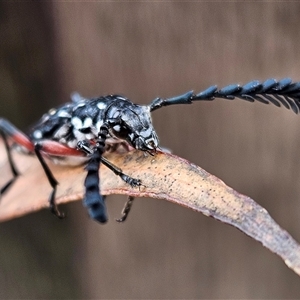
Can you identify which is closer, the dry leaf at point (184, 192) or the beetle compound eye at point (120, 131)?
the dry leaf at point (184, 192)

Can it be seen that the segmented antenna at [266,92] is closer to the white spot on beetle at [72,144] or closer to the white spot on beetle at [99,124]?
the white spot on beetle at [99,124]

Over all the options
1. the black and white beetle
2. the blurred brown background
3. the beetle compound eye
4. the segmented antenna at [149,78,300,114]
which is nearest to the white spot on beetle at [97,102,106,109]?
the black and white beetle

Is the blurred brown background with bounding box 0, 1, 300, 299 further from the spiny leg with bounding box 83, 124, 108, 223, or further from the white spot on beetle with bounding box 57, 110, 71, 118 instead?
the spiny leg with bounding box 83, 124, 108, 223

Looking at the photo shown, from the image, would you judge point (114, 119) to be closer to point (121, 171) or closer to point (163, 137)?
point (121, 171)

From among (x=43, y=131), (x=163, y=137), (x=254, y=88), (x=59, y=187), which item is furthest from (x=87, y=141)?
(x=163, y=137)

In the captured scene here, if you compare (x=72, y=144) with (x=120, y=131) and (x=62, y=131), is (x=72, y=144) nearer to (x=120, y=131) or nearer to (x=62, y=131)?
(x=62, y=131)

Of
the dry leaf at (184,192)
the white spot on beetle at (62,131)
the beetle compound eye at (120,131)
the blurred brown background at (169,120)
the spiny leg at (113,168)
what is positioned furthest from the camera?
the blurred brown background at (169,120)

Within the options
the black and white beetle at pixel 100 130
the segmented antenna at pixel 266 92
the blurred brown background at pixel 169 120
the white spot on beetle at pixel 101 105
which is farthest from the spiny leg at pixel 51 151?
the blurred brown background at pixel 169 120
